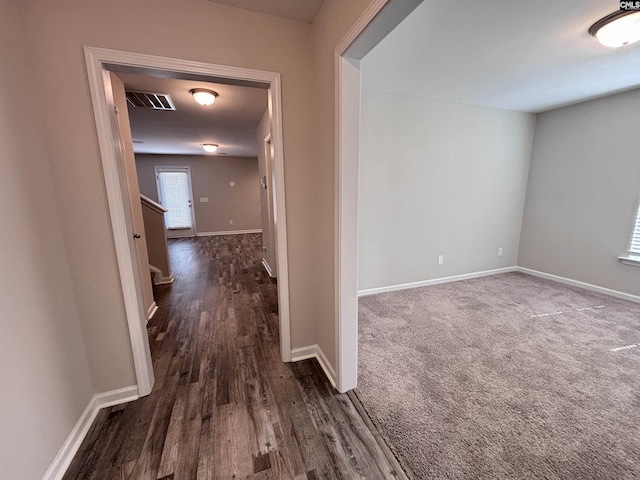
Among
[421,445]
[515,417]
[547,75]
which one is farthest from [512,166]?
[421,445]

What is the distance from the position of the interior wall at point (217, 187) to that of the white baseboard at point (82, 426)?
278 inches

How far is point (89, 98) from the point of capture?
1.38 metres

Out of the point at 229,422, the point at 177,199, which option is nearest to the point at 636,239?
the point at 229,422

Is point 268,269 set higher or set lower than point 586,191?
lower

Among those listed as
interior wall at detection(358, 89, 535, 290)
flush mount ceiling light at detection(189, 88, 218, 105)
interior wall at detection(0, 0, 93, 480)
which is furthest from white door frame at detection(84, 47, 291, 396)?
interior wall at detection(358, 89, 535, 290)

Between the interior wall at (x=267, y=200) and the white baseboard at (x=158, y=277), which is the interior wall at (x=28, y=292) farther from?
the white baseboard at (x=158, y=277)

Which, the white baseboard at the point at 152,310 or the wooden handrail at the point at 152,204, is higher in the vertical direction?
the wooden handrail at the point at 152,204

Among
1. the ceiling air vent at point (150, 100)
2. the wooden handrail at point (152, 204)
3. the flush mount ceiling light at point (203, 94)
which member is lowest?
the wooden handrail at point (152, 204)

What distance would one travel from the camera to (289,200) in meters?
1.87

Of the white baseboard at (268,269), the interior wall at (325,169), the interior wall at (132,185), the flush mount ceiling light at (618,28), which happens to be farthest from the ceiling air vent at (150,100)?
the flush mount ceiling light at (618,28)

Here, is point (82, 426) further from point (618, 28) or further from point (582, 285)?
point (582, 285)

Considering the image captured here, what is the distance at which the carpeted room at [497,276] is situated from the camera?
1.42 m

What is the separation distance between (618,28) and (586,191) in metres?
2.44

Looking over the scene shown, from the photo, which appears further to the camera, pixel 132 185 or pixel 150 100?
pixel 150 100
